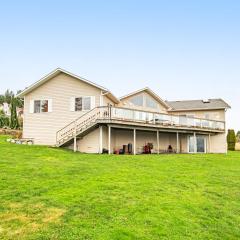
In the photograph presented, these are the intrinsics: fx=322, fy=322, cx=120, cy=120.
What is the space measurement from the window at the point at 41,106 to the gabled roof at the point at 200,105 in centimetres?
1636

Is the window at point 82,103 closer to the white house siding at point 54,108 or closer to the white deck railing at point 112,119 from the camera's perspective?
the white house siding at point 54,108

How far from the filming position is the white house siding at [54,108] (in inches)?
1001

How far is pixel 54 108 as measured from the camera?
26141 mm

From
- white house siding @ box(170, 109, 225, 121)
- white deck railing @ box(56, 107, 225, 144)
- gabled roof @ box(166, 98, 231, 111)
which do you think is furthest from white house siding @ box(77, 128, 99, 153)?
white house siding @ box(170, 109, 225, 121)

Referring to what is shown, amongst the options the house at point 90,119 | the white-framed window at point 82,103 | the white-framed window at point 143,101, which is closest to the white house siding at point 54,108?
the house at point 90,119

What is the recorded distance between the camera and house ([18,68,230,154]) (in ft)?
77.0

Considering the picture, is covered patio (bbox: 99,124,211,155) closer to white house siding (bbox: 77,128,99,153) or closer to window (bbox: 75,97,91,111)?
white house siding (bbox: 77,128,99,153)

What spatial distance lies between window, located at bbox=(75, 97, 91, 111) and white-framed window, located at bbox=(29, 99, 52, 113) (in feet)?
8.20

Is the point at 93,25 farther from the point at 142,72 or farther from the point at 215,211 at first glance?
the point at 215,211

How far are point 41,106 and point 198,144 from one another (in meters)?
17.7

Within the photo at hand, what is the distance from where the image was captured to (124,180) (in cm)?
1194

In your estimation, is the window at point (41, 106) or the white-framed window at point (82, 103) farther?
the window at point (41, 106)

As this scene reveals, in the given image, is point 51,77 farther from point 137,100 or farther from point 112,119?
point 137,100

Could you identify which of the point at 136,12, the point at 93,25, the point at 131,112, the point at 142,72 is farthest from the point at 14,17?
the point at 142,72
